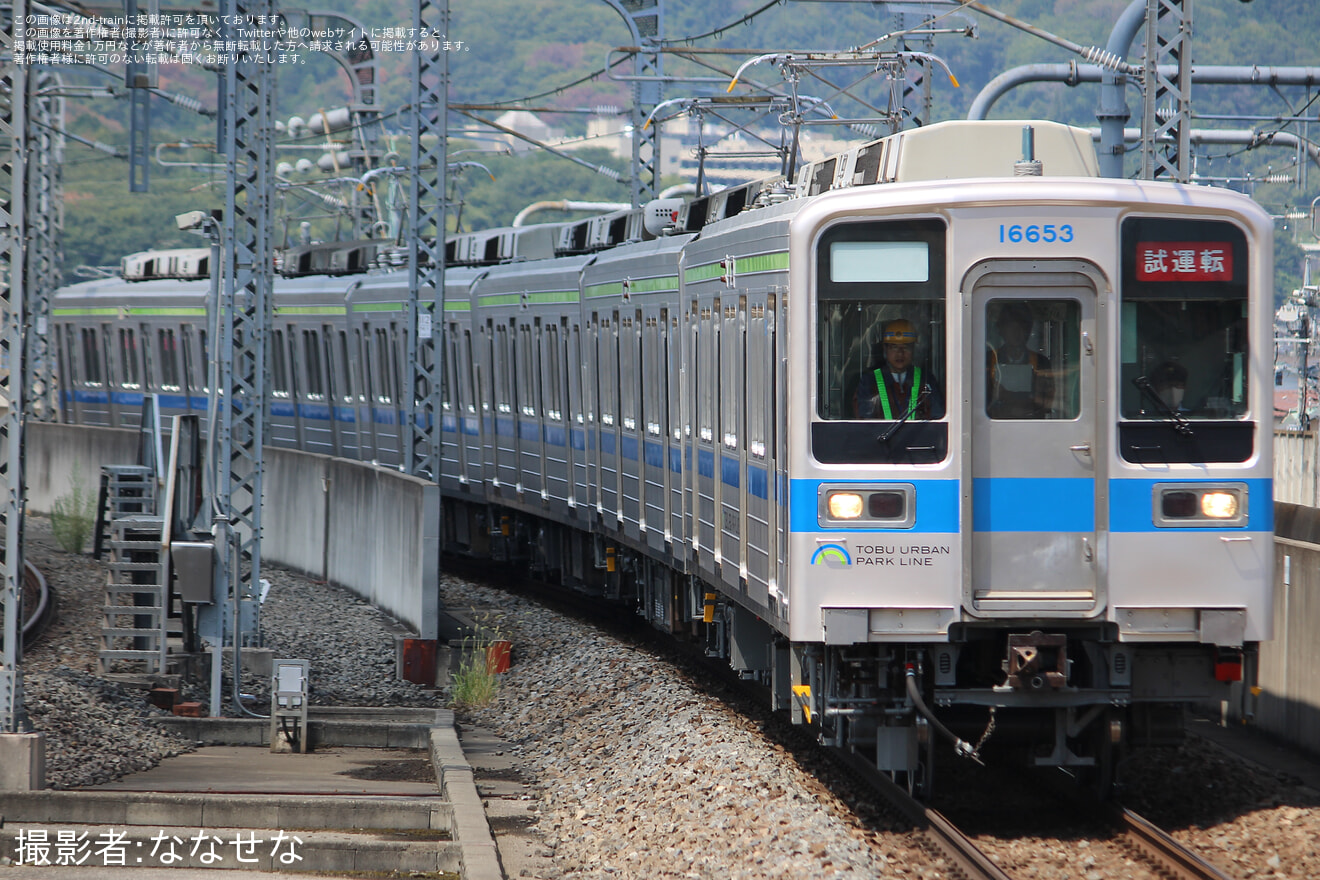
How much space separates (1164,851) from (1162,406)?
2.03 m

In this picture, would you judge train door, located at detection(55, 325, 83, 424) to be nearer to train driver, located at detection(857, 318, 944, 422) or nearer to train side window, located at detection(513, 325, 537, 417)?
train side window, located at detection(513, 325, 537, 417)

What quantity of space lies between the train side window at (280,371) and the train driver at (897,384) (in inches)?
807

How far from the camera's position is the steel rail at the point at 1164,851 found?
25.1ft

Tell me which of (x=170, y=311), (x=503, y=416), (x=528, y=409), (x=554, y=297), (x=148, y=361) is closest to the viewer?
(x=554, y=297)

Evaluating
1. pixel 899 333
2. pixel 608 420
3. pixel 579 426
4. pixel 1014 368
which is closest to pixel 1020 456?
pixel 1014 368

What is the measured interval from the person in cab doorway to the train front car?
1 centimetres

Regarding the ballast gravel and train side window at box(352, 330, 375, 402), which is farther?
train side window at box(352, 330, 375, 402)

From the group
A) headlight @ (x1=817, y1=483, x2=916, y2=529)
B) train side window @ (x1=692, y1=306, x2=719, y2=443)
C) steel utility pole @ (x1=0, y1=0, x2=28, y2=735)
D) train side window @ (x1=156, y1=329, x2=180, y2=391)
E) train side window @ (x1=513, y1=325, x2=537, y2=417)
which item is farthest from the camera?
train side window @ (x1=156, y1=329, x2=180, y2=391)

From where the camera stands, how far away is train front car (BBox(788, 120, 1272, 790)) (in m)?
8.52

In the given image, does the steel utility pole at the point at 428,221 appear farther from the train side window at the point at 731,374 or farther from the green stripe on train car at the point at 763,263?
the green stripe on train car at the point at 763,263

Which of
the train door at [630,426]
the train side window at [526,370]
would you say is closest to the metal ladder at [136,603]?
the train door at [630,426]

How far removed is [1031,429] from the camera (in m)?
8.62

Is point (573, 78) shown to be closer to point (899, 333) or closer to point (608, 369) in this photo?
point (608, 369)

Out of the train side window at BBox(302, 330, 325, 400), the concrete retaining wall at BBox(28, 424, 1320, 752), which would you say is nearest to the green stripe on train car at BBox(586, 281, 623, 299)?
the concrete retaining wall at BBox(28, 424, 1320, 752)
